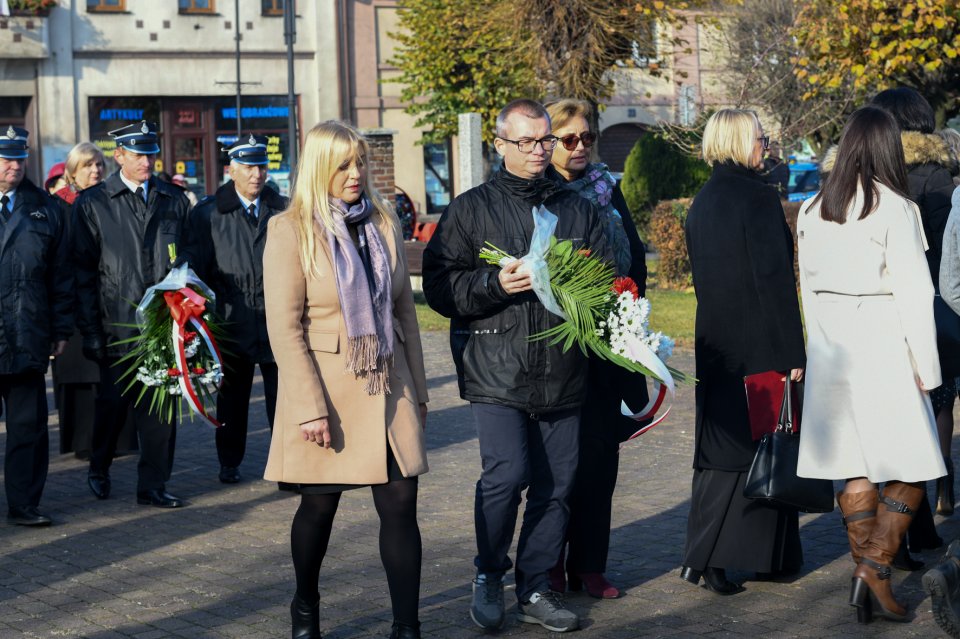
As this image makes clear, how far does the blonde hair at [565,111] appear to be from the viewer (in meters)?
5.91

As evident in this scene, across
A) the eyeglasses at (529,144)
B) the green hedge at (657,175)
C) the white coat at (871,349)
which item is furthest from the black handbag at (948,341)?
the green hedge at (657,175)

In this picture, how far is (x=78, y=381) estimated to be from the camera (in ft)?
31.7

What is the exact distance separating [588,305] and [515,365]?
38cm

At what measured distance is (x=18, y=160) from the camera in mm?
7711

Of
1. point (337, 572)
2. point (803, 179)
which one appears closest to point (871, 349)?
point (337, 572)

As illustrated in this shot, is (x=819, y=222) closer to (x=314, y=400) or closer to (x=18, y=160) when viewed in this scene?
(x=314, y=400)

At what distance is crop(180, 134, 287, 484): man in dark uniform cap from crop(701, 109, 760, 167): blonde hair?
3.39 meters

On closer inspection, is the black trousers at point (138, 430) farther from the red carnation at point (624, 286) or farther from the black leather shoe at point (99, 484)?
the red carnation at point (624, 286)

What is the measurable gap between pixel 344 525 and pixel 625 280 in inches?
103

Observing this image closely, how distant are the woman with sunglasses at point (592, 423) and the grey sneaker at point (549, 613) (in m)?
0.35

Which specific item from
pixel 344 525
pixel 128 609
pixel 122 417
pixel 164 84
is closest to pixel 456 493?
pixel 344 525

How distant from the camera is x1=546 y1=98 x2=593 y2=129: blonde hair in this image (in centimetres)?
591

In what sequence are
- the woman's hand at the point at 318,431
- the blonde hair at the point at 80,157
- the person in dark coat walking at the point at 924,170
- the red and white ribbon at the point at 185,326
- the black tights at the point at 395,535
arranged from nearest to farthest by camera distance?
the woman's hand at the point at 318,431 < the black tights at the point at 395,535 < the person in dark coat walking at the point at 924,170 < the red and white ribbon at the point at 185,326 < the blonde hair at the point at 80,157

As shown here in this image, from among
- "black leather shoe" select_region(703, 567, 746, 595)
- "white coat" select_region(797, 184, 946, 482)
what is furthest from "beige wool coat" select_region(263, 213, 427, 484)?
"white coat" select_region(797, 184, 946, 482)
